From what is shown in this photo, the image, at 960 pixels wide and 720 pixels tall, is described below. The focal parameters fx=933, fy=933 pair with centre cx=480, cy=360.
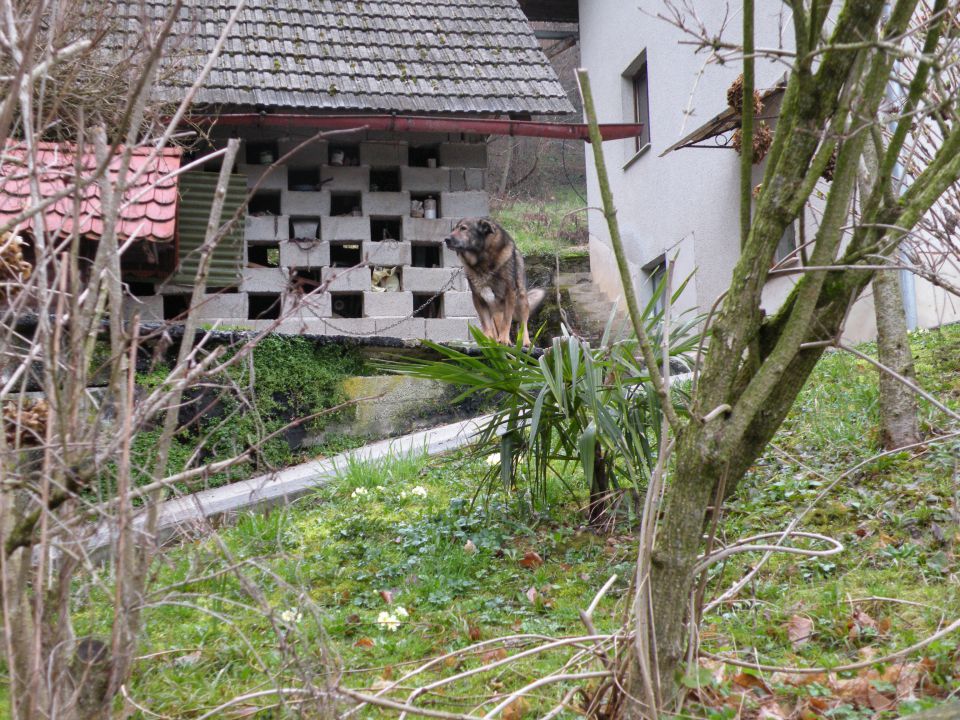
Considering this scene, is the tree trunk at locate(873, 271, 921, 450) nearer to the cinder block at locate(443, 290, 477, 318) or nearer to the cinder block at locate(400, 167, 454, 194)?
the cinder block at locate(443, 290, 477, 318)

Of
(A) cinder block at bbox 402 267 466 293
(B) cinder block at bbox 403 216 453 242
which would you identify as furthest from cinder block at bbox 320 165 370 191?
(A) cinder block at bbox 402 267 466 293

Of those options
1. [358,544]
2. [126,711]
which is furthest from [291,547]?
[126,711]

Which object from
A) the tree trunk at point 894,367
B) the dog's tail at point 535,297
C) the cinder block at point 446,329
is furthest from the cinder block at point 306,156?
the tree trunk at point 894,367

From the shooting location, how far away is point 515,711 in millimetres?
2791

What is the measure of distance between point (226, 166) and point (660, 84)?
11.2 metres

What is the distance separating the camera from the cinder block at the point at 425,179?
10062 mm

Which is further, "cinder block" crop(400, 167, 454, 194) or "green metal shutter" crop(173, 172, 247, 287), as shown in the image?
"cinder block" crop(400, 167, 454, 194)

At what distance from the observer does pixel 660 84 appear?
40.8 ft

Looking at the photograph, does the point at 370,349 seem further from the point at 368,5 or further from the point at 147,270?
the point at 368,5

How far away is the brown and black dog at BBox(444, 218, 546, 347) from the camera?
9.45m

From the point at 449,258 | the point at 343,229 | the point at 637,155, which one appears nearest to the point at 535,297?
the point at 449,258

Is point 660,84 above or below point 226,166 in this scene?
above

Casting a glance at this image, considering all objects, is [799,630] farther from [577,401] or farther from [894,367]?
[894,367]

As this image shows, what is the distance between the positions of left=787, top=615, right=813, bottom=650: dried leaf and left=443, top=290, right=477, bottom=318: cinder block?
690 cm
